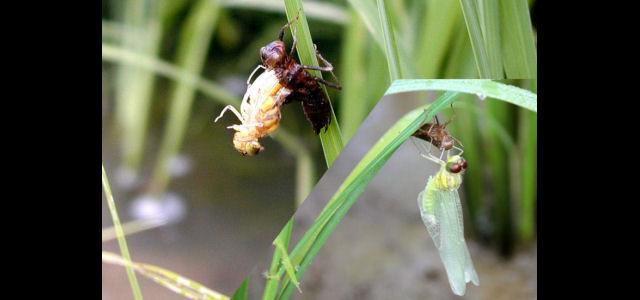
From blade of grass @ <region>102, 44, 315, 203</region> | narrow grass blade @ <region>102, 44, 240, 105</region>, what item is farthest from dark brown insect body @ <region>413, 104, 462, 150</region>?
narrow grass blade @ <region>102, 44, 240, 105</region>

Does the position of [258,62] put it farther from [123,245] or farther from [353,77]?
[123,245]

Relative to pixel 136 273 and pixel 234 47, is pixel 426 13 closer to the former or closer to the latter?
pixel 234 47

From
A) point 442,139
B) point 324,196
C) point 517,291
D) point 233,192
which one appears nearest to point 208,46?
point 233,192

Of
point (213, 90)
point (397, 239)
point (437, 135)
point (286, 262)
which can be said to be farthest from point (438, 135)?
point (213, 90)

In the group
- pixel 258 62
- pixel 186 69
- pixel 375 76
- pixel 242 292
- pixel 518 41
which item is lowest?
pixel 242 292

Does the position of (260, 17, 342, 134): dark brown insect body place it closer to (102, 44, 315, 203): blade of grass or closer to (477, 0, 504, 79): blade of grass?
(102, 44, 315, 203): blade of grass

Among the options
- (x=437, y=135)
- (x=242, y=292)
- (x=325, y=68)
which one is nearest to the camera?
(x=325, y=68)
